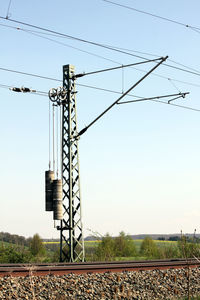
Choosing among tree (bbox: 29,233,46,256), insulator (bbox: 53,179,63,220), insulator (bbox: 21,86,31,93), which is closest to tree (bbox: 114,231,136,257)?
tree (bbox: 29,233,46,256)

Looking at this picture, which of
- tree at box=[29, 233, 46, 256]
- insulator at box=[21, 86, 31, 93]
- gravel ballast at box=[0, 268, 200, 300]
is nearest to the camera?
gravel ballast at box=[0, 268, 200, 300]

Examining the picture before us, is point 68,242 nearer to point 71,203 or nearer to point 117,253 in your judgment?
point 71,203

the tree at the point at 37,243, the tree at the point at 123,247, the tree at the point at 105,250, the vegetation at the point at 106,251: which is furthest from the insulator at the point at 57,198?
the tree at the point at 37,243

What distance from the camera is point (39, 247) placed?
151 feet

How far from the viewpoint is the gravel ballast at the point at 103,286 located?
14.2 metres

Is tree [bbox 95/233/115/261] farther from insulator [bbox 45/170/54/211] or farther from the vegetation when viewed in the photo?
insulator [bbox 45/170/54/211]

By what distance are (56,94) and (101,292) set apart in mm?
12345

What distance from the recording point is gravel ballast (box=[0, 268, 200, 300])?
14.2 m

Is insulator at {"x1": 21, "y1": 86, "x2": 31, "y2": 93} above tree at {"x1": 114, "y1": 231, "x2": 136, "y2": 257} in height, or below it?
above

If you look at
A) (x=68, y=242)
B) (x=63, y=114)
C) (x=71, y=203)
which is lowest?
(x=68, y=242)

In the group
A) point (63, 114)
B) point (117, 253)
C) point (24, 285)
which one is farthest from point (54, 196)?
point (117, 253)

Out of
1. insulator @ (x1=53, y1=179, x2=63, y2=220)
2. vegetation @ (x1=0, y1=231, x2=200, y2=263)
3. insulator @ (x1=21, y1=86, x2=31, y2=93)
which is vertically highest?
insulator @ (x1=21, y1=86, x2=31, y2=93)

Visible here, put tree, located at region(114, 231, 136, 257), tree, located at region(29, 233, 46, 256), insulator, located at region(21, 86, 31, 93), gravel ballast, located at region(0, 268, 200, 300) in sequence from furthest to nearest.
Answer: tree, located at region(29, 233, 46, 256) → tree, located at region(114, 231, 136, 257) → insulator, located at region(21, 86, 31, 93) → gravel ballast, located at region(0, 268, 200, 300)

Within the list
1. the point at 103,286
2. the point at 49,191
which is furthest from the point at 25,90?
the point at 103,286
